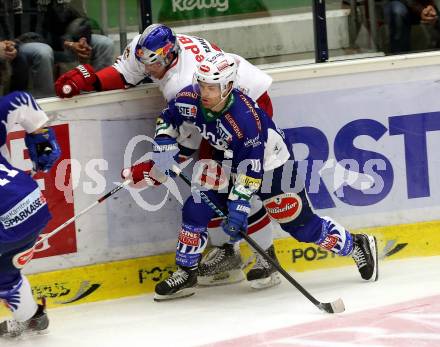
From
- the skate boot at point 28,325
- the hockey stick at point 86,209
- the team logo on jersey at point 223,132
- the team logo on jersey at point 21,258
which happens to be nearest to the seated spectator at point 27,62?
the hockey stick at point 86,209

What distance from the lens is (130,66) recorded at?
510 centimetres

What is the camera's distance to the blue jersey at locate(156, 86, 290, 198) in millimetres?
4750

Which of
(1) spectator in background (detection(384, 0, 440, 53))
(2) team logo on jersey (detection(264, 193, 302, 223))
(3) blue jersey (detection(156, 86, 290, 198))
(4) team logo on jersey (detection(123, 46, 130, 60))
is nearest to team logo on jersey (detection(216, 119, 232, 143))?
(3) blue jersey (detection(156, 86, 290, 198))

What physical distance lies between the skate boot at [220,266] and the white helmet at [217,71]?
99cm

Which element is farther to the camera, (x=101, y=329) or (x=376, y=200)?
(x=376, y=200)

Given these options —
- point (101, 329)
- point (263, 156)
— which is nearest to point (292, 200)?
point (263, 156)

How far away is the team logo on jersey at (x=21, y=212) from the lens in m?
4.25

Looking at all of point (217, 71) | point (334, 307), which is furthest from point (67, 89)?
point (334, 307)

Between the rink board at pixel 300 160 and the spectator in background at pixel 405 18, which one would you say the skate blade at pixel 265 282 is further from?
the spectator in background at pixel 405 18

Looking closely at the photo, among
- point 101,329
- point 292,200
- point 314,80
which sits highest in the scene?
point 314,80

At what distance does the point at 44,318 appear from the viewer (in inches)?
181

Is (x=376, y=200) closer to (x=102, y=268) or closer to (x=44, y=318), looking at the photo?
(x=102, y=268)

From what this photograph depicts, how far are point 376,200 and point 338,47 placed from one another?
790 mm

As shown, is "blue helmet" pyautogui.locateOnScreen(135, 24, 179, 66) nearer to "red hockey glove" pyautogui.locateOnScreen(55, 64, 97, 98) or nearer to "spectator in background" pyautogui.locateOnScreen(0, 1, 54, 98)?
"red hockey glove" pyautogui.locateOnScreen(55, 64, 97, 98)
